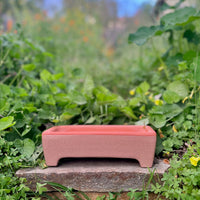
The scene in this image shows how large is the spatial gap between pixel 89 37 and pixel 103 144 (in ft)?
14.2

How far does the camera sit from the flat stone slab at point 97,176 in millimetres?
1070

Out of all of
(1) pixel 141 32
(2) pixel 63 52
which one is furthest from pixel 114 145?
(2) pixel 63 52

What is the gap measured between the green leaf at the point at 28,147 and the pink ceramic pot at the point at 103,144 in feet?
0.41

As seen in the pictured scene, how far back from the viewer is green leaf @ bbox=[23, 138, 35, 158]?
1173mm

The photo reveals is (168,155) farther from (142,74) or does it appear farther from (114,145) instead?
(142,74)

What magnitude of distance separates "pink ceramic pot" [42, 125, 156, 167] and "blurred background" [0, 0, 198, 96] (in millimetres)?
890

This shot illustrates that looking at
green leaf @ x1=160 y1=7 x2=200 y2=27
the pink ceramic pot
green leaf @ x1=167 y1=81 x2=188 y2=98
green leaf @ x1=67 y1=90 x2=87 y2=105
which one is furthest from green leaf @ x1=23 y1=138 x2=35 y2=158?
green leaf @ x1=160 y1=7 x2=200 y2=27

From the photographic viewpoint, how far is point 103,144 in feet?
3.50

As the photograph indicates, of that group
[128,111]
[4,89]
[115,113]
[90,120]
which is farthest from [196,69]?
[4,89]

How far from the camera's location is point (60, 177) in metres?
1.09

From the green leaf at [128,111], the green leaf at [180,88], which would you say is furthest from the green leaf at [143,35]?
the green leaf at [128,111]

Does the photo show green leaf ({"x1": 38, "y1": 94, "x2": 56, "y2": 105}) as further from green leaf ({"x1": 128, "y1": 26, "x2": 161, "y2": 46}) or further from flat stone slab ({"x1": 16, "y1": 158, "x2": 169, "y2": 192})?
green leaf ({"x1": 128, "y1": 26, "x2": 161, "y2": 46})

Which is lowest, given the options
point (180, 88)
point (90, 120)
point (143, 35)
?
point (90, 120)

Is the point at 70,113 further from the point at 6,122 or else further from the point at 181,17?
the point at 181,17
